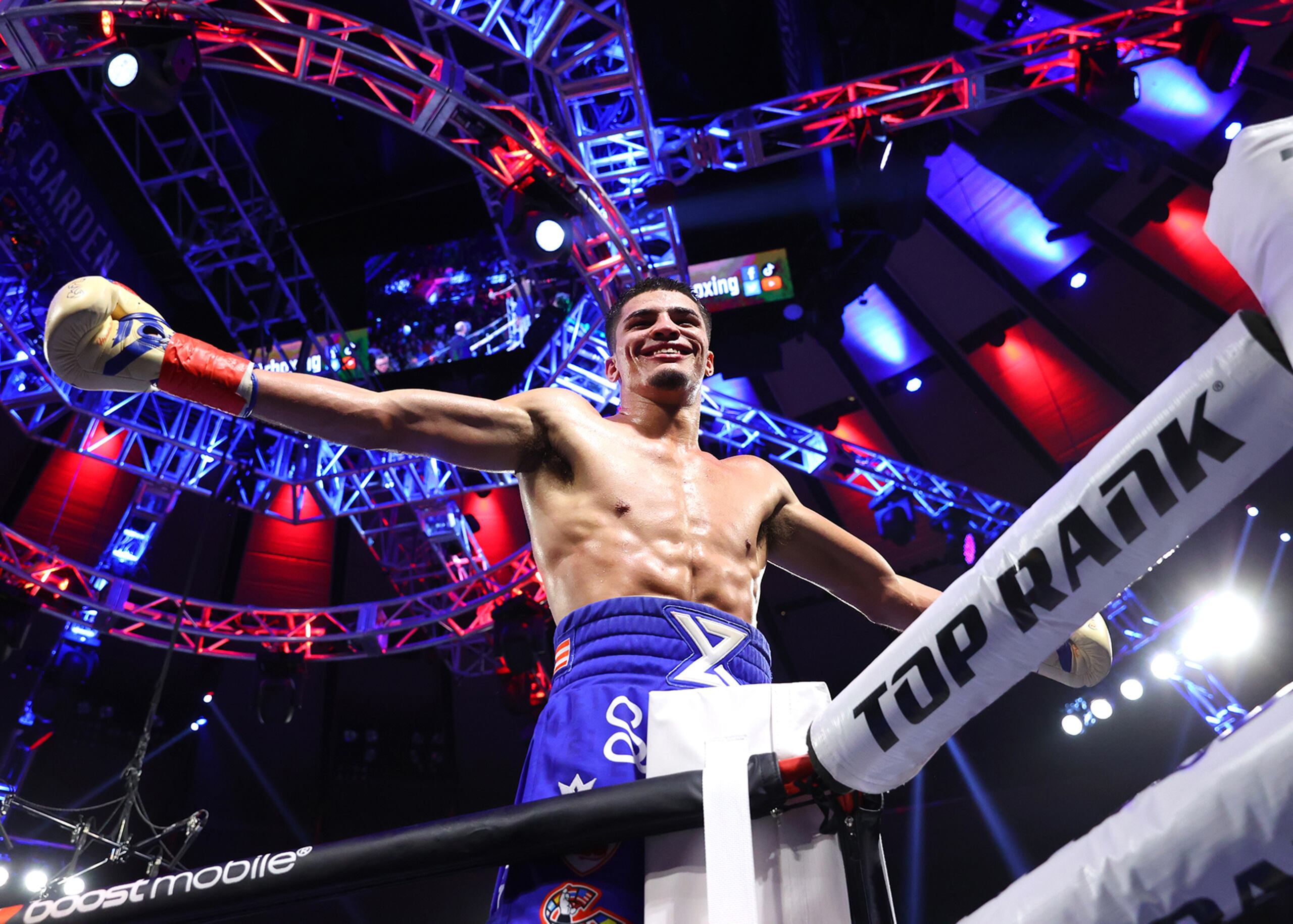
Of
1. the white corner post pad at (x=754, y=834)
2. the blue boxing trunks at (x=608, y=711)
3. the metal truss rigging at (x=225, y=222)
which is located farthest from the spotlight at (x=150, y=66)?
the white corner post pad at (x=754, y=834)

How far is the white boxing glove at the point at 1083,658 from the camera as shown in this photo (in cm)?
167

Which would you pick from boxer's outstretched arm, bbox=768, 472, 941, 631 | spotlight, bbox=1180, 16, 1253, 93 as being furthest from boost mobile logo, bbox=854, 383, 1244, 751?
spotlight, bbox=1180, 16, 1253, 93

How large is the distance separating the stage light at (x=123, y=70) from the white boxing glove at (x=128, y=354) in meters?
4.98

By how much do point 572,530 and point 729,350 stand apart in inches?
290

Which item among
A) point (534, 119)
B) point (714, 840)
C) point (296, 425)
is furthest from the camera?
point (534, 119)

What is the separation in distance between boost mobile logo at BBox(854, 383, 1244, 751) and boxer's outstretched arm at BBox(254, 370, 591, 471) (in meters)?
0.90

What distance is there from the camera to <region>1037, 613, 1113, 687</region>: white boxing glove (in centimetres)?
167

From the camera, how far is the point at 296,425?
5.30 feet

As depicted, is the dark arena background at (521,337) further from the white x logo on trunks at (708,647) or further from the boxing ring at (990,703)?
the boxing ring at (990,703)

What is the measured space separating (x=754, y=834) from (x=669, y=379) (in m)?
1.14

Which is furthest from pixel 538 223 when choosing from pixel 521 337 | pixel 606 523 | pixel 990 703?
pixel 990 703

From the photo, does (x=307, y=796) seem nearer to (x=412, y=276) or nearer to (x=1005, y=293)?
(x=412, y=276)

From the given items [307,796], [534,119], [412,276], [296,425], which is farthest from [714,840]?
[307,796]

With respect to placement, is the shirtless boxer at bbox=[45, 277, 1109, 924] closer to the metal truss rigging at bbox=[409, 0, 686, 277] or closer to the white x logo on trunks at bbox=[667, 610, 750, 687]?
the white x logo on trunks at bbox=[667, 610, 750, 687]
